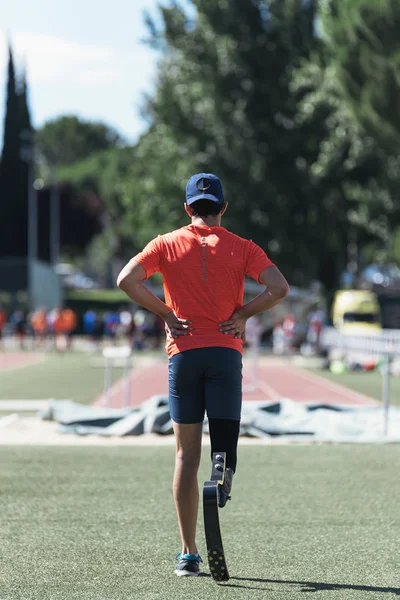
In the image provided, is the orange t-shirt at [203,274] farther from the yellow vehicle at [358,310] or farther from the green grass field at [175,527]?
the yellow vehicle at [358,310]

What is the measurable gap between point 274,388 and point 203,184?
18527mm

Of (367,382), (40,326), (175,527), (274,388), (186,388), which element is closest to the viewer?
(186,388)

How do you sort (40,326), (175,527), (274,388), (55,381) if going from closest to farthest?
(175,527) → (274,388) → (55,381) → (40,326)

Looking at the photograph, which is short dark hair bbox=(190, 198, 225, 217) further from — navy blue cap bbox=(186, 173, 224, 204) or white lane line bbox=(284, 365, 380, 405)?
white lane line bbox=(284, 365, 380, 405)

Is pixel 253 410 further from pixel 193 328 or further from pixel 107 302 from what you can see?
pixel 107 302

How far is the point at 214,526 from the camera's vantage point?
5.32m

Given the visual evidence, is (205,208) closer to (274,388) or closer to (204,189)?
(204,189)

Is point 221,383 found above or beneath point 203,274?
beneath

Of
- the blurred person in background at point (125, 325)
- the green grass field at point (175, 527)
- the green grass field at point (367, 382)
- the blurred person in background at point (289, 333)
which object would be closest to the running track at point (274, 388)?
the green grass field at point (367, 382)

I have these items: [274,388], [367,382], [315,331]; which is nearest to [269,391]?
[274,388]

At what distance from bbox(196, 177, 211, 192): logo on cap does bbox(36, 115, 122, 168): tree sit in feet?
374

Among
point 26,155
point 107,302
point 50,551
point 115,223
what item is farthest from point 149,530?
point 115,223

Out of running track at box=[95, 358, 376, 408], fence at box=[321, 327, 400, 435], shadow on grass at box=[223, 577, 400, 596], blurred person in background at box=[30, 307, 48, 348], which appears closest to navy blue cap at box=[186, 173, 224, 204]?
shadow on grass at box=[223, 577, 400, 596]

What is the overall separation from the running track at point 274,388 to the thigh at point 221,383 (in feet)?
34.0
